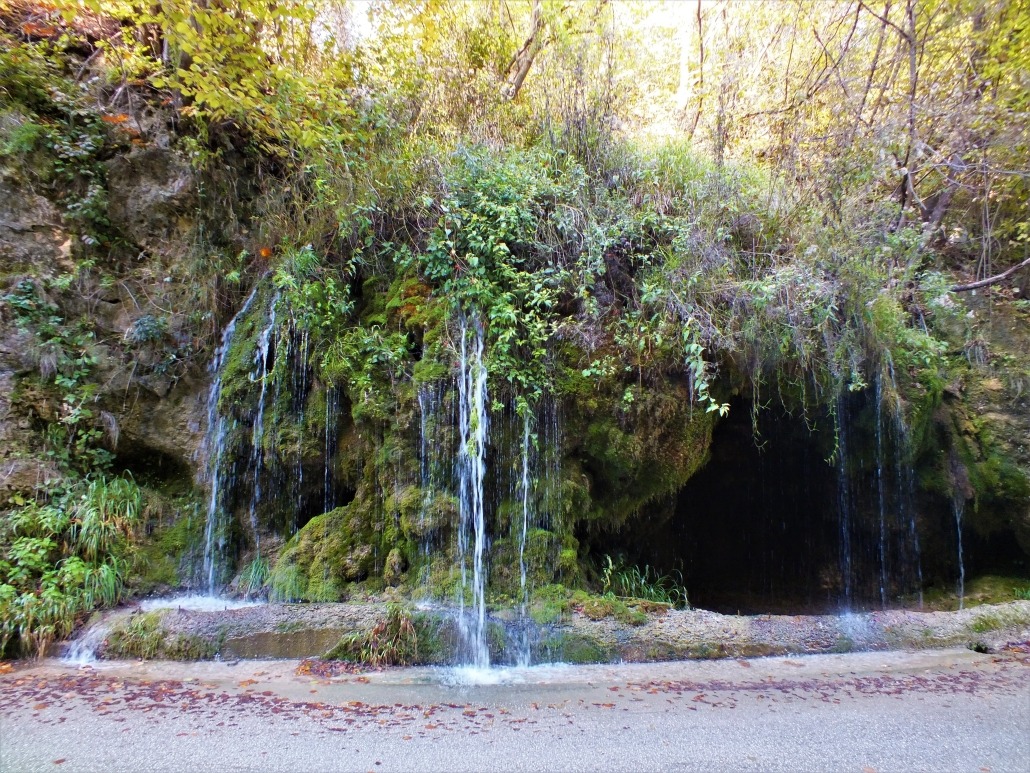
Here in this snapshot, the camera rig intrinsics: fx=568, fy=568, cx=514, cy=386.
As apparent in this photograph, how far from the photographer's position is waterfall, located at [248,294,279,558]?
6688mm

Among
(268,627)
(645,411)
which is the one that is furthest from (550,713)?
(645,411)

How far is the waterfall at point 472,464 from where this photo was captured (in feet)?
18.0

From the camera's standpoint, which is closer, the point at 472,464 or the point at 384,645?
the point at 384,645

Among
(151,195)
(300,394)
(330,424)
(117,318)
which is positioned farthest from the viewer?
(151,195)

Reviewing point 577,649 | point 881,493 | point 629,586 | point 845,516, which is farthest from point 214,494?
point 881,493

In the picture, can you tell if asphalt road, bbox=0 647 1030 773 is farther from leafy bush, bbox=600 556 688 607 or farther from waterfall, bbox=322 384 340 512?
waterfall, bbox=322 384 340 512

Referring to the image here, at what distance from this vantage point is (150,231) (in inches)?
305

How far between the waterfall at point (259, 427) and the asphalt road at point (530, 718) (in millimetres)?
2250

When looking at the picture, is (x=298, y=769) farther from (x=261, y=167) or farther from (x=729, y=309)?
(x=261, y=167)

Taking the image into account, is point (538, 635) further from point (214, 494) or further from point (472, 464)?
point (214, 494)

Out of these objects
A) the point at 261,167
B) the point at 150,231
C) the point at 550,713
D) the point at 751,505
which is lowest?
the point at 550,713

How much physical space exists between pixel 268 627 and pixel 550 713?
101 inches

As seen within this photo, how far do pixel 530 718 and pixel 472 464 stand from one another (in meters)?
2.53

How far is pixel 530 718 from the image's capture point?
12.2 ft
